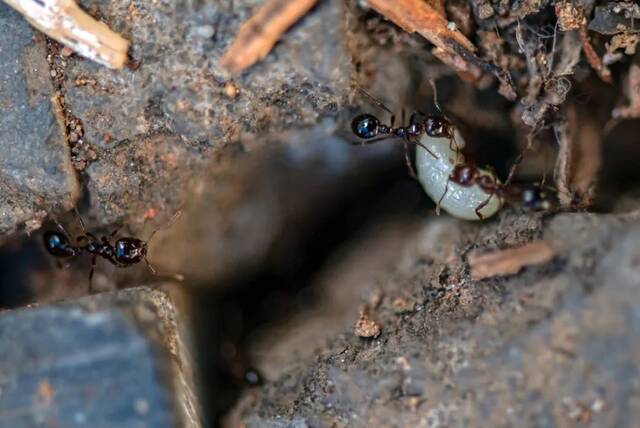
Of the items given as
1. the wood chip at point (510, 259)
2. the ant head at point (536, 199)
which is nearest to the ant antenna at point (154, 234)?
the wood chip at point (510, 259)

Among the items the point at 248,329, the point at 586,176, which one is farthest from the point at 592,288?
the point at 248,329

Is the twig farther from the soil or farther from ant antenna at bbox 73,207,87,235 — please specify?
ant antenna at bbox 73,207,87,235

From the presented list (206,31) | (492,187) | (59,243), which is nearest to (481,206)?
(492,187)

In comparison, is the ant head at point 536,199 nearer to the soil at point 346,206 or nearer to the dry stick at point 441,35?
the soil at point 346,206

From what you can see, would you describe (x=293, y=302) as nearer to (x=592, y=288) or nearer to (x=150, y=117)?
(x=150, y=117)

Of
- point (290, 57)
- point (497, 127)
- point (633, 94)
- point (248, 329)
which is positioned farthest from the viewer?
point (248, 329)
